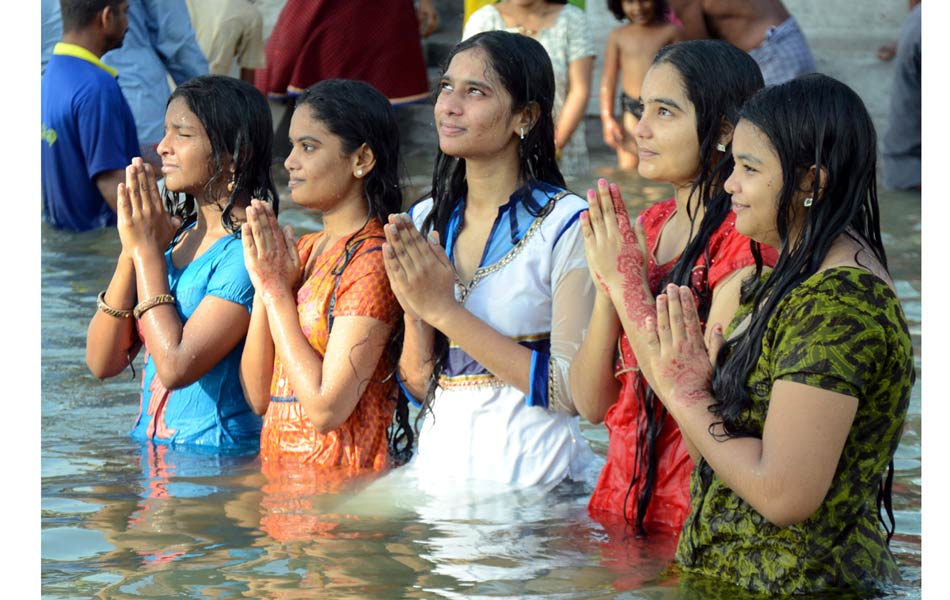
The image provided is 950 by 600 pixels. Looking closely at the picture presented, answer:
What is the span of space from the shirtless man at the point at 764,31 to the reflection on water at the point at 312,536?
521cm

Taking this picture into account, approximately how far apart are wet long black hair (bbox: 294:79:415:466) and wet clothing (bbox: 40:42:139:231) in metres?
3.71

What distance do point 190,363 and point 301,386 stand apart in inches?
17.0

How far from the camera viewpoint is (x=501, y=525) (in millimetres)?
4301

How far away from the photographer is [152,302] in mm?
4805

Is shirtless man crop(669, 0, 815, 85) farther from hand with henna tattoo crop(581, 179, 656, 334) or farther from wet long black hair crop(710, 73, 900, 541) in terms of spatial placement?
wet long black hair crop(710, 73, 900, 541)

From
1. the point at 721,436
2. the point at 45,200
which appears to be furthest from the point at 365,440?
the point at 45,200

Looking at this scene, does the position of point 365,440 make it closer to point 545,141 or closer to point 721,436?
point 545,141

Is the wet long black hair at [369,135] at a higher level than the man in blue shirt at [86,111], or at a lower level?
lower

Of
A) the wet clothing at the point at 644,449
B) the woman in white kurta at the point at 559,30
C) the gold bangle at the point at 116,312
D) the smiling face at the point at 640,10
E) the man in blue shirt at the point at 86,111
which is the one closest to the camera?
the wet clothing at the point at 644,449

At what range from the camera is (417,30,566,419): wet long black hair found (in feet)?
14.6

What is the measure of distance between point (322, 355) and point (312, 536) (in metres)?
0.61

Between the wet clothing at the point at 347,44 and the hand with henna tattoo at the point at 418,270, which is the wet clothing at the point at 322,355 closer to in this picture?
the hand with henna tattoo at the point at 418,270

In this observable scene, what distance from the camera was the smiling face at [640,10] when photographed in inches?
420

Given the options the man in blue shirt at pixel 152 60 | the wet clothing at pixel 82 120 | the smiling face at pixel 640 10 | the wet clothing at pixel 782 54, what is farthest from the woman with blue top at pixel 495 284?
the smiling face at pixel 640 10
